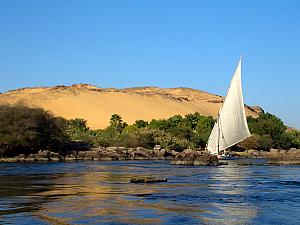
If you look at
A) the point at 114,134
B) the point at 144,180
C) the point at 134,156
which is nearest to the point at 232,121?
the point at 134,156

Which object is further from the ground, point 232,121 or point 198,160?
point 232,121

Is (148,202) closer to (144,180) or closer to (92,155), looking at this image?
(144,180)

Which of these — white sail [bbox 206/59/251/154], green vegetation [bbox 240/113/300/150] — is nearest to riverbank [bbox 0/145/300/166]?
white sail [bbox 206/59/251/154]

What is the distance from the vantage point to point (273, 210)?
18750mm

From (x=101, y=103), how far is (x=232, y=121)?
3557 inches

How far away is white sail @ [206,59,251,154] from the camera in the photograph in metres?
54.4

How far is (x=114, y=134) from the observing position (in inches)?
3344

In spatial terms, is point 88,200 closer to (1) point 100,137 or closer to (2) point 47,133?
(2) point 47,133

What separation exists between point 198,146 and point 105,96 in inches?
2642

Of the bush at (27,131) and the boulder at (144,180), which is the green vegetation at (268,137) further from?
the boulder at (144,180)

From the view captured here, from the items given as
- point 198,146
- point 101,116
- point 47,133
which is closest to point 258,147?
point 198,146

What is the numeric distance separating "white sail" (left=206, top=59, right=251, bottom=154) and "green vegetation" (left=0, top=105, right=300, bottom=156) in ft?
61.4

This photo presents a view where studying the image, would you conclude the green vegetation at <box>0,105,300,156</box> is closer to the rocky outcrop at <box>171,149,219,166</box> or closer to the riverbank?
the riverbank

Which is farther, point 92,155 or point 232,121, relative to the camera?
point 92,155
